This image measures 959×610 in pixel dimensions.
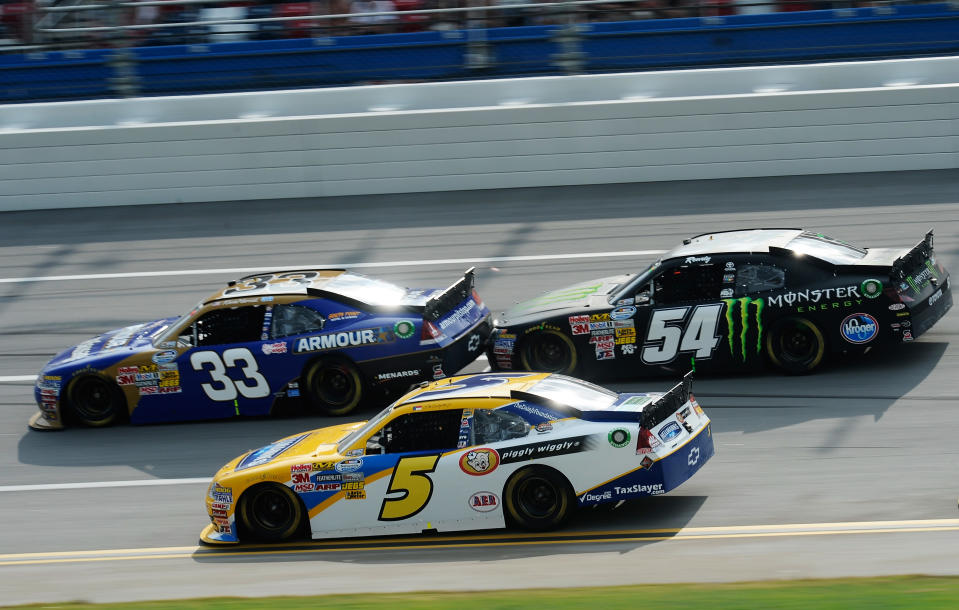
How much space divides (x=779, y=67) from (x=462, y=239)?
5747 millimetres

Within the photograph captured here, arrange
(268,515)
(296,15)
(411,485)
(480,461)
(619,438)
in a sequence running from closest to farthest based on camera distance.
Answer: (619,438)
(480,461)
(411,485)
(268,515)
(296,15)

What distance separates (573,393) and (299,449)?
2081mm

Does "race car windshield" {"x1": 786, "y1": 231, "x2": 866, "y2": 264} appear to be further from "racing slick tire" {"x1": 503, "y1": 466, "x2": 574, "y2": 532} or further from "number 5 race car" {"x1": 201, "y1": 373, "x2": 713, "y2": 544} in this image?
"racing slick tire" {"x1": 503, "y1": 466, "x2": 574, "y2": 532}

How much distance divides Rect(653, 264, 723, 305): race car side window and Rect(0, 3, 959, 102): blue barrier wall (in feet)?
28.5

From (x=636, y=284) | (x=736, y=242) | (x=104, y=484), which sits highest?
(x=736, y=242)

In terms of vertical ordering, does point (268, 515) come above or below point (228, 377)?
below

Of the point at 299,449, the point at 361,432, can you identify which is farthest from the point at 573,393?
the point at 299,449

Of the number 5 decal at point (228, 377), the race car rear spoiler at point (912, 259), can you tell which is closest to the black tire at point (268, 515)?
the number 5 decal at point (228, 377)

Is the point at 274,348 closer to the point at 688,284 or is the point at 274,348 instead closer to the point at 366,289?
the point at 366,289

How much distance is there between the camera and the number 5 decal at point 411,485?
27.1 feet

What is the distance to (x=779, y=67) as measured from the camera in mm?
17984

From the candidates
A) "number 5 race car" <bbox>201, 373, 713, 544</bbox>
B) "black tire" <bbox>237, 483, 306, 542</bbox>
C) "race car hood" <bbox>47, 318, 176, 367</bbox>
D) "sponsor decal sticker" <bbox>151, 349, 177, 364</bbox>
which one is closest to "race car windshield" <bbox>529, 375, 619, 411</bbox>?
"number 5 race car" <bbox>201, 373, 713, 544</bbox>

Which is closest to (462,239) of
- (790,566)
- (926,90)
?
(926,90)

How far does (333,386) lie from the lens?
11.2m
